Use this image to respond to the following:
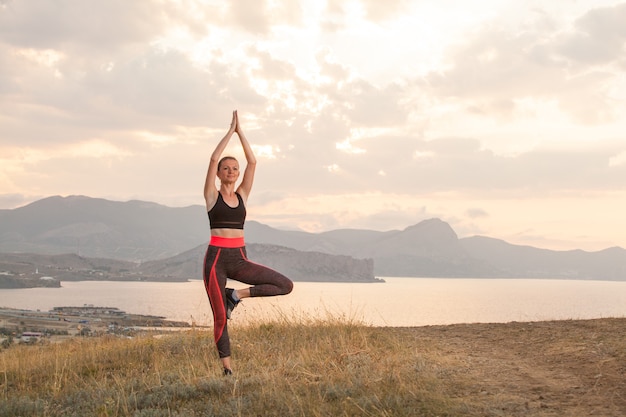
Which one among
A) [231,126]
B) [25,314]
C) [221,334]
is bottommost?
[25,314]

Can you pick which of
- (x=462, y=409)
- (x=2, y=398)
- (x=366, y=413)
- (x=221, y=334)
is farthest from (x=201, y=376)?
(x=462, y=409)

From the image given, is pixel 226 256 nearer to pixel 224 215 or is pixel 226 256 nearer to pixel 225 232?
pixel 225 232

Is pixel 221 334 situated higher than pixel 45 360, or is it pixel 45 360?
pixel 221 334

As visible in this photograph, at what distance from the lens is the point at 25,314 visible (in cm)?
8094

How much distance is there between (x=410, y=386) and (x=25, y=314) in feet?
283

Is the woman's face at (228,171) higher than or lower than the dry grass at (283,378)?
higher

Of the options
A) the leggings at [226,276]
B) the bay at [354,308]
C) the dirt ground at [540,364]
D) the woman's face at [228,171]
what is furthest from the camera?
the bay at [354,308]

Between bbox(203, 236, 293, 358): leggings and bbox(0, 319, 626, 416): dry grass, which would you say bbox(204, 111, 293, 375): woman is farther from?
bbox(0, 319, 626, 416): dry grass

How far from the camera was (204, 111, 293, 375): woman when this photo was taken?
7.74 meters

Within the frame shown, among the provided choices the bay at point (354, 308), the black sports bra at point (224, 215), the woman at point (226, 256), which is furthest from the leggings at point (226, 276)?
the bay at point (354, 308)

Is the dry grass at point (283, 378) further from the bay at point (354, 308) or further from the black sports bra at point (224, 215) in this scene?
the black sports bra at point (224, 215)

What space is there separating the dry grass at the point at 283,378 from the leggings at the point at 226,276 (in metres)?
0.80

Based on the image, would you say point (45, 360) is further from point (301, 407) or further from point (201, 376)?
point (301, 407)

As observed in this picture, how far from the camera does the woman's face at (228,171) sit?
7.95 metres
